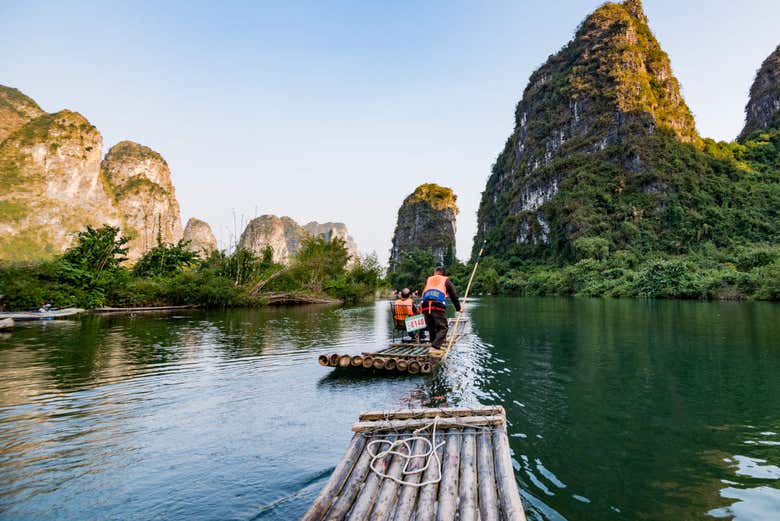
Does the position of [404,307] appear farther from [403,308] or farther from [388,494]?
[388,494]

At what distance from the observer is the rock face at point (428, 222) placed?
499 feet

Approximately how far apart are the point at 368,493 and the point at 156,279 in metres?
41.1

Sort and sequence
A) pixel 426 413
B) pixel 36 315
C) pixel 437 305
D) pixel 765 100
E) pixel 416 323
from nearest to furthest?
pixel 426 413, pixel 437 305, pixel 416 323, pixel 36 315, pixel 765 100

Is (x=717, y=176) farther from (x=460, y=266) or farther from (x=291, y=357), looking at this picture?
(x=291, y=357)

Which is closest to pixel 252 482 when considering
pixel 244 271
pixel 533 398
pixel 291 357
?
pixel 533 398

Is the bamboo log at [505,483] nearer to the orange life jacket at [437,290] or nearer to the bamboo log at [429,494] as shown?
the bamboo log at [429,494]

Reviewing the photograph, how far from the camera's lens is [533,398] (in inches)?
350

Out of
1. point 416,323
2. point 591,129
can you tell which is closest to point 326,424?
point 416,323

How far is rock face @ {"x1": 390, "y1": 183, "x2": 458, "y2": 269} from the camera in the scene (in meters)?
152

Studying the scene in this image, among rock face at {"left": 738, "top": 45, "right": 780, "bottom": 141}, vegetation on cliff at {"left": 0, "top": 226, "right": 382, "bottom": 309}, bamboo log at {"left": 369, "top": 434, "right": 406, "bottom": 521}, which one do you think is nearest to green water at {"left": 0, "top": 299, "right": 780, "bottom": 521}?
bamboo log at {"left": 369, "top": 434, "right": 406, "bottom": 521}

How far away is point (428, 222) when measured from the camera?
157 meters

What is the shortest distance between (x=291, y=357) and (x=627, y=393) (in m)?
9.56

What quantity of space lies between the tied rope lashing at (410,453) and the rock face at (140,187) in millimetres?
137711

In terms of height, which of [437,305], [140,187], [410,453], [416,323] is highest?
[140,187]
